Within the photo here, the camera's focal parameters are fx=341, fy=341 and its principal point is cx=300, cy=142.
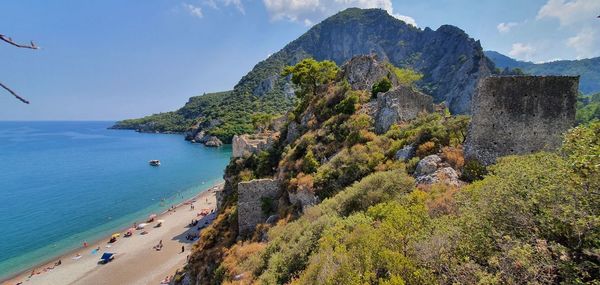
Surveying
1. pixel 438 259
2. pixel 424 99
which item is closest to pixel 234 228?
pixel 424 99

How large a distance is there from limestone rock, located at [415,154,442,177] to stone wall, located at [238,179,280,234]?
10.7m

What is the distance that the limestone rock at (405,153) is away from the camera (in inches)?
664

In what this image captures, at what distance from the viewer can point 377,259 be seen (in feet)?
24.7

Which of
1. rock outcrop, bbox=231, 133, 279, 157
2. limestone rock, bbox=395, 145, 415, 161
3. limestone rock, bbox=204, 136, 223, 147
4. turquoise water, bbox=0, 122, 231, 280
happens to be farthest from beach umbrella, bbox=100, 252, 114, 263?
limestone rock, bbox=204, 136, 223, 147

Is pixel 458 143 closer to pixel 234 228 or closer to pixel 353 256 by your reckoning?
pixel 353 256

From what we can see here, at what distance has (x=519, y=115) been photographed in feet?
41.9

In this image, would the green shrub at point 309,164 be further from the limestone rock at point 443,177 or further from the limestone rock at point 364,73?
the limestone rock at point 364,73

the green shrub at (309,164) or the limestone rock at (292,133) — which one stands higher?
the limestone rock at (292,133)

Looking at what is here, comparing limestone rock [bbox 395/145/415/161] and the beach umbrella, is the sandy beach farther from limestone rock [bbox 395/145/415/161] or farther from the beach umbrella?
limestone rock [bbox 395/145/415/161]

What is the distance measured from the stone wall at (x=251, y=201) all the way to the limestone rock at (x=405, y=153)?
868 cm

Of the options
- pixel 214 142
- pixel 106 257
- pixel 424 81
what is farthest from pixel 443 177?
Answer: pixel 424 81

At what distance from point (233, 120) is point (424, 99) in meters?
124

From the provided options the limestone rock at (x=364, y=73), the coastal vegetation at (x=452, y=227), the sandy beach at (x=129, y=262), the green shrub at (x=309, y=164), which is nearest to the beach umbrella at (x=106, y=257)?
the sandy beach at (x=129, y=262)

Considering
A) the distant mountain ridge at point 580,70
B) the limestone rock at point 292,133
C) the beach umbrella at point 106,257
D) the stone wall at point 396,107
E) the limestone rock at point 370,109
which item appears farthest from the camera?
the distant mountain ridge at point 580,70
